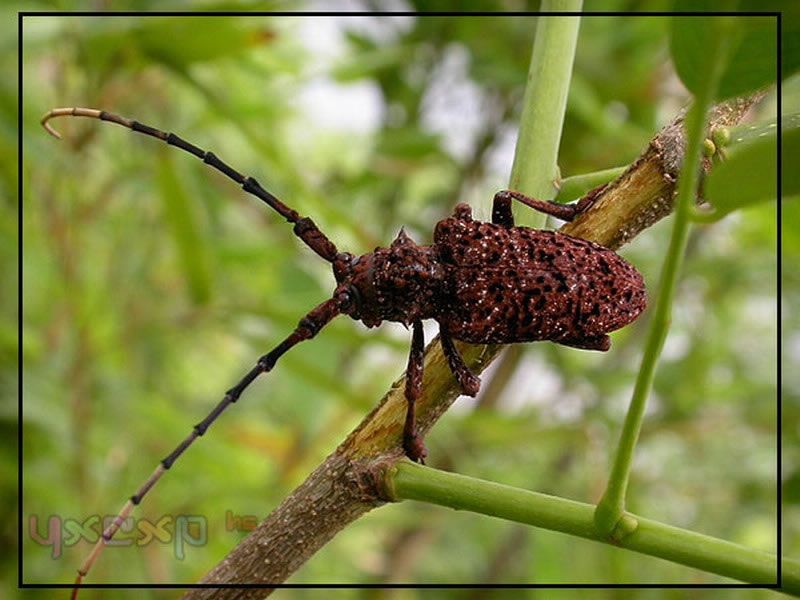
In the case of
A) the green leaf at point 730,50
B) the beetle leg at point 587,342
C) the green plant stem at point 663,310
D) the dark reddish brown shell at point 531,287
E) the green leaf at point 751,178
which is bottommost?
the green plant stem at point 663,310

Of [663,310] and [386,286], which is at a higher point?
[386,286]

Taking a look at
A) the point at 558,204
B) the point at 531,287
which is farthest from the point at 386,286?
the point at 558,204

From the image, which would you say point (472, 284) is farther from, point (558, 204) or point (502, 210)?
point (558, 204)

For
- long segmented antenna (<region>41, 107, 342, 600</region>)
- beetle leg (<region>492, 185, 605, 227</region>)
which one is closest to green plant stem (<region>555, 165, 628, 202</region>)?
beetle leg (<region>492, 185, 605, 227</region>)

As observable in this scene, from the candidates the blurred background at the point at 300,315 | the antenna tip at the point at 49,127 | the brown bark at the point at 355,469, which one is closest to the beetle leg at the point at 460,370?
the brown bark at the point at 355,469

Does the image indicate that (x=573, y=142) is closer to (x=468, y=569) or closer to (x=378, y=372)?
(x=378, y=372)

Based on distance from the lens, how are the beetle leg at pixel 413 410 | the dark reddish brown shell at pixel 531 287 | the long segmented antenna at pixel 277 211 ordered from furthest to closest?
the dark reddish brown shell at pixel 531 287 → the long segmented antenna at pixel 277 211 → the beetle leg at pixel 413 410

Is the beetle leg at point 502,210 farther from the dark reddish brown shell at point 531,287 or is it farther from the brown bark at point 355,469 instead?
the brown bark at point 355,469
